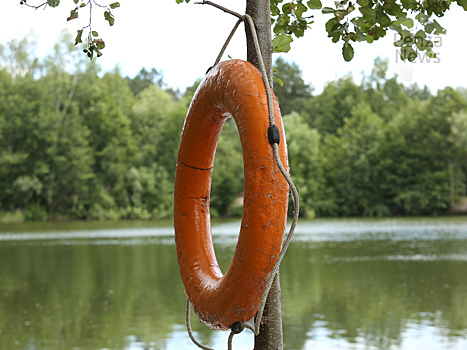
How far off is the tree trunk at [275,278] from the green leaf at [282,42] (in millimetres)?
98

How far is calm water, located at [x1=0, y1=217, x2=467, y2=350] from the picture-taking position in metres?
7.50

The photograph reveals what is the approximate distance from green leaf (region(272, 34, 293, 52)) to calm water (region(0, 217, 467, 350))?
5342 millimetres

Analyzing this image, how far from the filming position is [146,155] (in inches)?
1555

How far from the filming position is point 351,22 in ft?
8.22

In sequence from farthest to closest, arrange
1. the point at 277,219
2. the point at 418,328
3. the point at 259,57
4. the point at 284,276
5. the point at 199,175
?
the point at 284,276
the point at 418,328
the point at 199,175
the point at 259,57
the point at 277,219

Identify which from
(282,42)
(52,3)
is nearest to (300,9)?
(282,42)

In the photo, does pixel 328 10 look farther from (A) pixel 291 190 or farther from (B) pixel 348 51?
(A) pixel 291 190

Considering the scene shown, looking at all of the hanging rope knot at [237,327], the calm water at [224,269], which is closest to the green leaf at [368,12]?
the hanging rope knot at [237,327]

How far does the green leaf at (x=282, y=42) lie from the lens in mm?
2387

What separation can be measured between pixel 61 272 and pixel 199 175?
11521 mm

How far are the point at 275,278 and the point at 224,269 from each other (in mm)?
10541

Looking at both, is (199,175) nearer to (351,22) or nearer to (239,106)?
(239,106)

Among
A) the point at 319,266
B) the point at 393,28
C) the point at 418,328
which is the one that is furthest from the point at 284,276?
the point at 393,28

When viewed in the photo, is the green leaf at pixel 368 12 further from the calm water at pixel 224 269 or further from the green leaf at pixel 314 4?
the calm water at pixel 224 269
